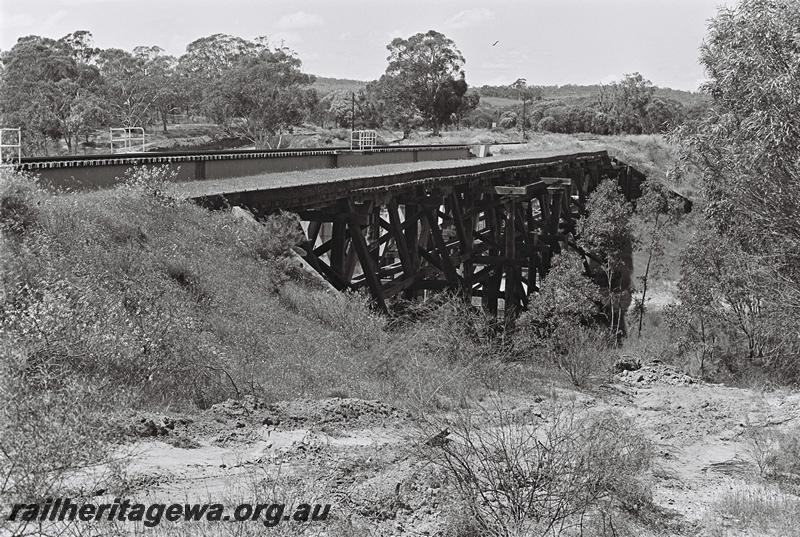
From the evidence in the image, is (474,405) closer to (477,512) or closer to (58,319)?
(477,512)

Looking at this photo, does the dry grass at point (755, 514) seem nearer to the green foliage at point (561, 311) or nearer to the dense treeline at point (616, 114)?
the green foliage at point (561, 311)

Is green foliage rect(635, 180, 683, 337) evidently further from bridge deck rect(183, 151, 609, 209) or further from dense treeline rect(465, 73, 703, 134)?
dense treeline rect(465, 73, 703, 134)

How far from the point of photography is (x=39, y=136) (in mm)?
35000

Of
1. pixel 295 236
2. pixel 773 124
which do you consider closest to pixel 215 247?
pixel 295 236

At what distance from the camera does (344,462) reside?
5.26m

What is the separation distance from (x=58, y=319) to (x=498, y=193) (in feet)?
48.1

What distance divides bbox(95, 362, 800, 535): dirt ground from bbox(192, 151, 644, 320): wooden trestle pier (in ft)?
17.4

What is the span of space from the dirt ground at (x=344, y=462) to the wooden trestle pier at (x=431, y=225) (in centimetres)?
532

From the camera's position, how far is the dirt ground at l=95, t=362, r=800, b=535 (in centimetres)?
464

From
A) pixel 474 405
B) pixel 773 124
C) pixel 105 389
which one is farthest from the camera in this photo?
pixel 773 124

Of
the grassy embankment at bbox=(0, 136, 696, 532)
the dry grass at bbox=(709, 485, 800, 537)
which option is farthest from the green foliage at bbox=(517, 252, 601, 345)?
the dry grass at bbox=(709, 485, 800, 537)

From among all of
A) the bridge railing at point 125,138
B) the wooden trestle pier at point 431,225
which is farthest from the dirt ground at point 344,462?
the bridge railing at point 125,138

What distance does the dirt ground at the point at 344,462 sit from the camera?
4637 millimetres

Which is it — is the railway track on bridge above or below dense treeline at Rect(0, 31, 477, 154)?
below
